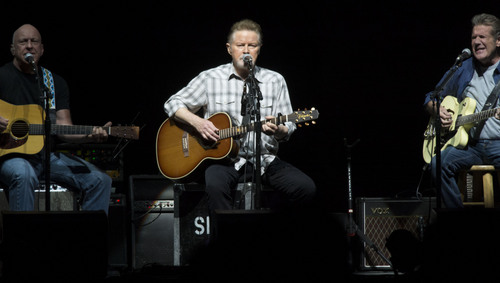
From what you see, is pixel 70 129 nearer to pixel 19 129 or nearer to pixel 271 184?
pixel 19 129

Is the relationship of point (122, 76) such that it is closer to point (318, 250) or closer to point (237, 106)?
point (237, 106)

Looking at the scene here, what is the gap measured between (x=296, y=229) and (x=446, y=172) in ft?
6.18

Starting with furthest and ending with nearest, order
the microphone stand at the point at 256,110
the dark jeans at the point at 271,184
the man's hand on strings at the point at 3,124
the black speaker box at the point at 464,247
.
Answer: the man's hand on strings at the point at 3,124, the dark jeans at the point at 271,184, the microphone stand at the point at 256,110, the black speaker box at the point at 464,247

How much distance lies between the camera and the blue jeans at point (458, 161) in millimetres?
4602

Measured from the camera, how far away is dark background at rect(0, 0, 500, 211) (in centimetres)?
591

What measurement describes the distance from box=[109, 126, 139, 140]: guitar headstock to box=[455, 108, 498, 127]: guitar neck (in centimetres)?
258

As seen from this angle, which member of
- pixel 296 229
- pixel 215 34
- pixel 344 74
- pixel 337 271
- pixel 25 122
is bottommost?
pixel 337 271

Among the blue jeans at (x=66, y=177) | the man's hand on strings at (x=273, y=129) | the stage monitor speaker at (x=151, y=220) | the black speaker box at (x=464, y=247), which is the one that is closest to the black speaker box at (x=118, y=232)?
the stage monitor speaker at (x=151, y=220)

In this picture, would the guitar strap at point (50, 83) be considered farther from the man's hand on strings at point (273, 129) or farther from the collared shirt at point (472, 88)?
the collared shirt at point (472, 88)

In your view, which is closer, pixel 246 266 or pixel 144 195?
pixel 246 266

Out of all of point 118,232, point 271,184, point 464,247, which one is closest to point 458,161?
point 271,184

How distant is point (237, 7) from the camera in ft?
19.5

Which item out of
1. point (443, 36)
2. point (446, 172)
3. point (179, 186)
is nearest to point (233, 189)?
point (179, 186)

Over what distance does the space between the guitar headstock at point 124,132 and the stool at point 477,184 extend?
2.65 metres
